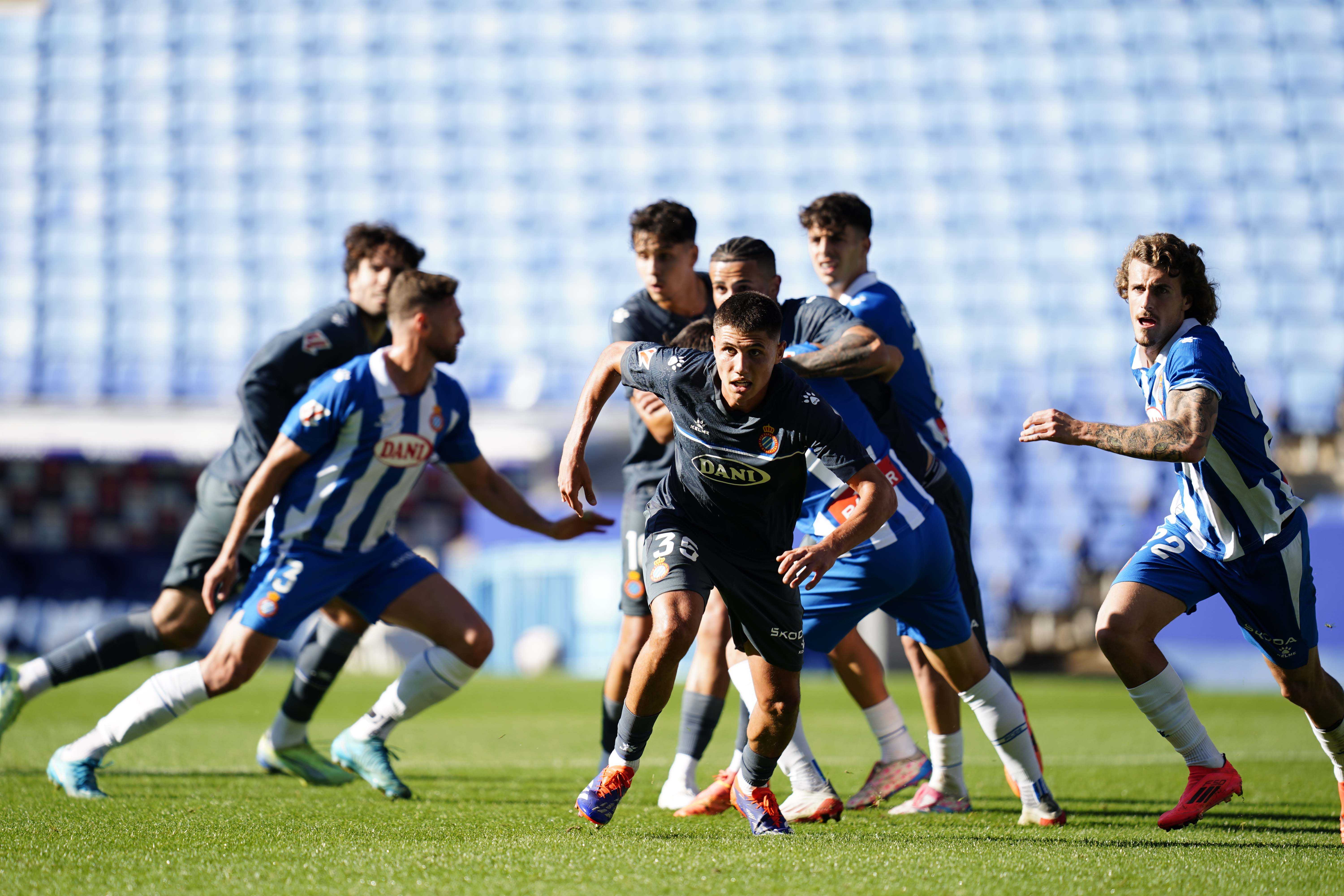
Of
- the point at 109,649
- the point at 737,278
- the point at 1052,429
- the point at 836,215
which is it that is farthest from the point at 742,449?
the point at 109,649

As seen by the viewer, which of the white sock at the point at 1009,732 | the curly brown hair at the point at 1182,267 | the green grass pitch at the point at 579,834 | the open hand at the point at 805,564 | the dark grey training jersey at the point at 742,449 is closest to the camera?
the green grass pitch at the point at 579,834

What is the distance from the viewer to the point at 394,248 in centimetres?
499

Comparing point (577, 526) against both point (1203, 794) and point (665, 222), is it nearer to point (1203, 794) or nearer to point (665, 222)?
point (665, 222)

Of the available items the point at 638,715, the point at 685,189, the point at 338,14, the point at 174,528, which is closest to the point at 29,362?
the point at 174,528

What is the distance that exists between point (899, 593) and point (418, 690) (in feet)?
6.14

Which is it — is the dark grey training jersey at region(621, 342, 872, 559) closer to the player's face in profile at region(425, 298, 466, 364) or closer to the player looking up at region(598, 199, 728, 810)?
the player looking up at region(598, 199, 728, 810)

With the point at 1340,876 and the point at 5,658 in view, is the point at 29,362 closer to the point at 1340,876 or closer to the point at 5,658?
the point at 5,658

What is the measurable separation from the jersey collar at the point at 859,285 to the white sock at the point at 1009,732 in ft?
4.66

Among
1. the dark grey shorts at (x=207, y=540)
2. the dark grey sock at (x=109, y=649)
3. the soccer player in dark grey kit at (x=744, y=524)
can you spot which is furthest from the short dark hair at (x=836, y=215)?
the dark grey sock at (x=109, y=649)

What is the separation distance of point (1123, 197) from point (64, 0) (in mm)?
30847

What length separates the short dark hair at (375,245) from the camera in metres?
5.01

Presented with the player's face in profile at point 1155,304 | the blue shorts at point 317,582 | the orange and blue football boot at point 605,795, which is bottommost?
the orange and blue football boot at point 605,795

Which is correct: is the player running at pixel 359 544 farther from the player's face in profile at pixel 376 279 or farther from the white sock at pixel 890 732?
the white sock at pixel 890 732

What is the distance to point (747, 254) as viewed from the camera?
162 inches
